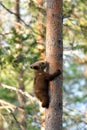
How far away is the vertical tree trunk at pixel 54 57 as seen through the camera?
19.1 feet

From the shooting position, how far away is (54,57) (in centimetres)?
591

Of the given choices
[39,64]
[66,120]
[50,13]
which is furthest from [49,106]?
[66,120]

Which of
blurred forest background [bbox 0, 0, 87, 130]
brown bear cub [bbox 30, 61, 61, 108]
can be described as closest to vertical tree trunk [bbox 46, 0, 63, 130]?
brown bear cub [bbox 30, 61, 61, 108]

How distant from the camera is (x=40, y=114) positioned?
10367 millimetres

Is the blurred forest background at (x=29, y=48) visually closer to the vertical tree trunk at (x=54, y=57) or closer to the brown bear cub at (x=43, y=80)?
the vertical tree trunk at (x=54, y=57)

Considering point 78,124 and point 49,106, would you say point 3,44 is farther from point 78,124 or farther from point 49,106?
point 49,106

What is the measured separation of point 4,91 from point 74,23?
3.52m

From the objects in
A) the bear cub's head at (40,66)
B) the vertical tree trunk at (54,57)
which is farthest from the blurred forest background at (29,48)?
the bear cub's head at (40,66)

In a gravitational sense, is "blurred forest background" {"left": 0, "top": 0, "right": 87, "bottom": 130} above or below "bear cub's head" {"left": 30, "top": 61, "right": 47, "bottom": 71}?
below

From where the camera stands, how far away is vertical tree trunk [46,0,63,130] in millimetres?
5828

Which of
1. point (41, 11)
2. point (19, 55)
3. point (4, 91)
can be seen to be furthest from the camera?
point (4, 91)

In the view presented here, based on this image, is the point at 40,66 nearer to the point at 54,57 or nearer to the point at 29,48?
the point at 54,57

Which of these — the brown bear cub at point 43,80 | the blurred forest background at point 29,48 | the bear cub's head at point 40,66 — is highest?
the bear cub's head at point 40,66

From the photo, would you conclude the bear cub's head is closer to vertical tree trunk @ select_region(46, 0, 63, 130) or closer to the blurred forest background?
vertical tree trunk @ select_region(46, 0, 63, 130)
